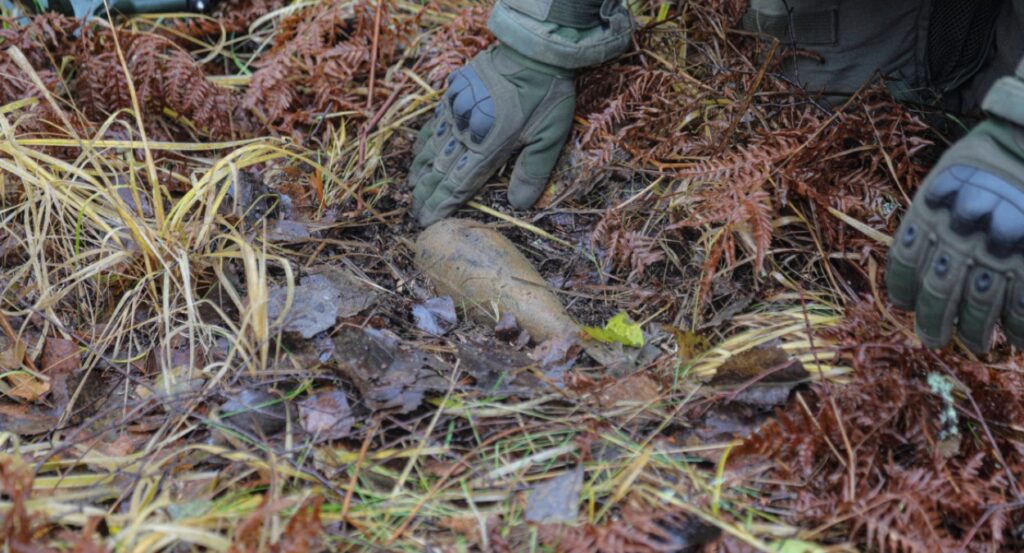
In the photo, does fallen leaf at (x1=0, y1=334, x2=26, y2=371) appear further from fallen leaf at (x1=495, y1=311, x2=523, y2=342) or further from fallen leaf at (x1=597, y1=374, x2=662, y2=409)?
fallen leaf at (x1=597, y1=374, x2=662, y2=409)

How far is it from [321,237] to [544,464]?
1117mm

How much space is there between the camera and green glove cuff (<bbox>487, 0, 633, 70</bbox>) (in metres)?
2.71

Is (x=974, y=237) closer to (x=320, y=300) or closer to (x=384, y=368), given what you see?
(x=384, y=368)

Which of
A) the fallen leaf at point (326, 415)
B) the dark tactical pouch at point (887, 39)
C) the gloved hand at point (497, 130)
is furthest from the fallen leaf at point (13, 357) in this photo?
the dark tactical pouch at point (887, 39)

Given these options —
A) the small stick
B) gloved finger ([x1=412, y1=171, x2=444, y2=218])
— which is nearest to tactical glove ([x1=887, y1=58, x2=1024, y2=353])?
the small stick

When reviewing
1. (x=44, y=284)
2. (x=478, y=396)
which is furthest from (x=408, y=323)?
(x=44, y=284)

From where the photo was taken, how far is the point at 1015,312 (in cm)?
179

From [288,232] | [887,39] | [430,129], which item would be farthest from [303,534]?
[887,39]

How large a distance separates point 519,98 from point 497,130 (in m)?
0.12

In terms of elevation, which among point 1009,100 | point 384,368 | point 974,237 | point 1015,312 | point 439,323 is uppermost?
point 1009,100

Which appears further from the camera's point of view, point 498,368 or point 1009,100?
point 498,368

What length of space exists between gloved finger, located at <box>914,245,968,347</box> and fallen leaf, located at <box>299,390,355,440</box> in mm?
1259

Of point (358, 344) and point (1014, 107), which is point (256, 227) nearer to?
point (358, 344)

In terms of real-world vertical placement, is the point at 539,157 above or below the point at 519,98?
below
